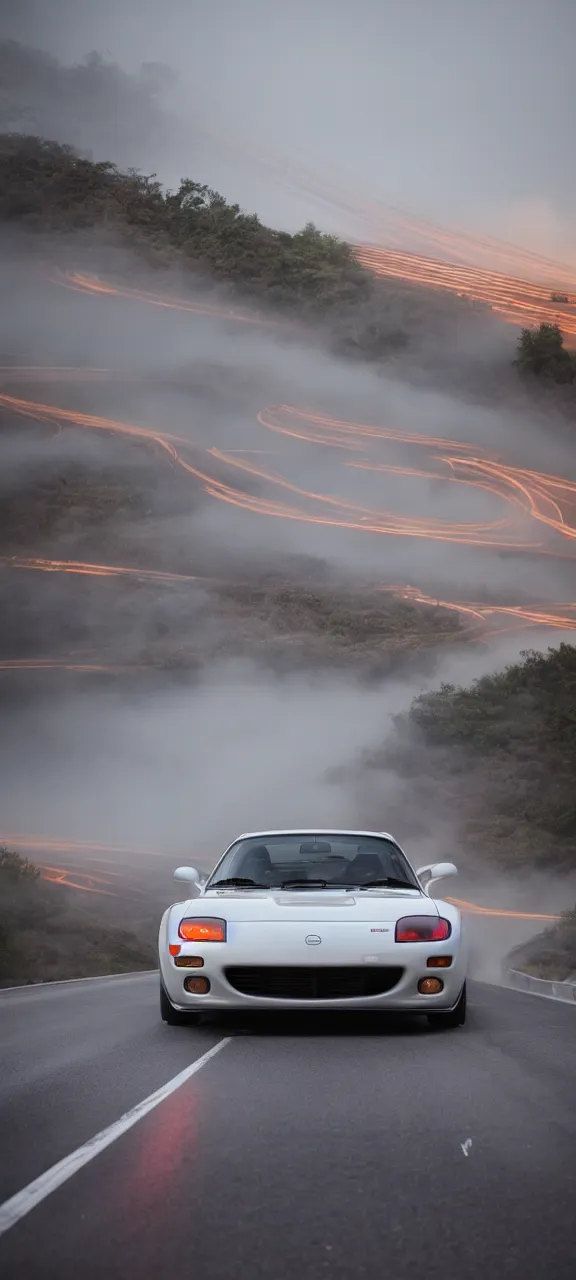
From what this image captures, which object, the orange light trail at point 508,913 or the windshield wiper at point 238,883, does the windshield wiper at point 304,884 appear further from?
the orange light trail at point 508,913

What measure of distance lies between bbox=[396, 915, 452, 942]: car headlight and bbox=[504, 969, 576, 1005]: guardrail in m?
5.10

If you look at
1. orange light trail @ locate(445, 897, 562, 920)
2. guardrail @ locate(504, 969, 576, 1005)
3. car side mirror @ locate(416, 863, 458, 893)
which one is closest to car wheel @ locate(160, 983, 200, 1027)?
car side mirror @ locate(416, 863, 458, 893)

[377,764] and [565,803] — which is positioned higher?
[565,803]

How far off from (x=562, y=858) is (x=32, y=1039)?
11176 centimetres

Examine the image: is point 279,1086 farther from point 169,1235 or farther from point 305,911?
point 169,1235

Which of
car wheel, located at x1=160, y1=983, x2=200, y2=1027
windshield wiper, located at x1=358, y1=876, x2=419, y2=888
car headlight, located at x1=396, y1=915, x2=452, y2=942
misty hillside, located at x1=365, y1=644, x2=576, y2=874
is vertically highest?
car headlight, located at x1=396, y1=915, x2=452, y2=942

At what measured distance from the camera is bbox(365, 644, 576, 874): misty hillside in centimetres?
12462

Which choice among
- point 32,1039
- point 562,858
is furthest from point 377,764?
point 32,1039

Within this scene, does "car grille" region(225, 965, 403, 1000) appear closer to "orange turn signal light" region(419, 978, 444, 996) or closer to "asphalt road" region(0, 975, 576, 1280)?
"orange turn signal light" region(419, 978, 444, 996)

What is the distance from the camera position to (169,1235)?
11.4 ft

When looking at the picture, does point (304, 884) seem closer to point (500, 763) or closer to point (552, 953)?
point (552, 953)

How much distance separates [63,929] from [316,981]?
377 feet

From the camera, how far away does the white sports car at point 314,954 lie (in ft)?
25.1

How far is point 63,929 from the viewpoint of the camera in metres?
118
